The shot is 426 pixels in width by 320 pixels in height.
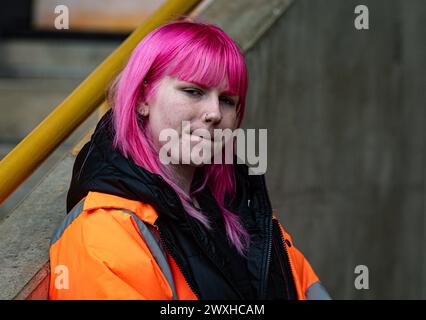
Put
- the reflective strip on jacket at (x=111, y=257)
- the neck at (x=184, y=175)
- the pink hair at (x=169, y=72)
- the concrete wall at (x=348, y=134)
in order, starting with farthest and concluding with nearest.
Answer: the concrete wall at (x=348, y=134), the neck at (x=184, y=175), the pink hair at (x=169, y=72), the reflective strip on jacket at (x=111, y=257)

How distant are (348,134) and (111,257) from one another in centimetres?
262

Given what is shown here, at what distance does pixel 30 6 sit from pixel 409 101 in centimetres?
313

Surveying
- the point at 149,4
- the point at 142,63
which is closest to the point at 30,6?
the point at 149,4

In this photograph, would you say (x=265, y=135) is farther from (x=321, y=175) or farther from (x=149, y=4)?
(x=149, y=4)

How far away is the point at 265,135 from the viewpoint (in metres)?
3.81

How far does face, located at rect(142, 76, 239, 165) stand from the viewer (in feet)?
7.17

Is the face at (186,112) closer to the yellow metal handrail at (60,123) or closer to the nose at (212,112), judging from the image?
the nose at (212,112)

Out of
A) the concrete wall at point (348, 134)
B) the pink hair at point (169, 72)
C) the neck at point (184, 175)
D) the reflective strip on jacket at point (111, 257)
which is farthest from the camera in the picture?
the concrete wall at point (348, 134)

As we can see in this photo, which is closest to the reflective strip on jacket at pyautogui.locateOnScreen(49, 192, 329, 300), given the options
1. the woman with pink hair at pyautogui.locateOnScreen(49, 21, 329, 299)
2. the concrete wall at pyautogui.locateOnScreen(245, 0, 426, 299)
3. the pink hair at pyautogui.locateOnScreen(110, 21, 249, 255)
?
the woman with pink hair at pyautogui.locateOnScreen(49, 21, 329, 299)

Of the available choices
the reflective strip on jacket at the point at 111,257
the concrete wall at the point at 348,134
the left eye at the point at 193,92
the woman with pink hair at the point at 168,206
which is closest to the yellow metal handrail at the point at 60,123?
the woman with pink hair at the point at 168,206

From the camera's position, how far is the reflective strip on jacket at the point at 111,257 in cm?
188

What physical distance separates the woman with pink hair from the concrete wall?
146 cm

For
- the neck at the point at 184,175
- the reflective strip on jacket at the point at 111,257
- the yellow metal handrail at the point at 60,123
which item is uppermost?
the yellow metal handrail at the point at 60,123

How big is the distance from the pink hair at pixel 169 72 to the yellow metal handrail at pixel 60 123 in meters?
0.31
